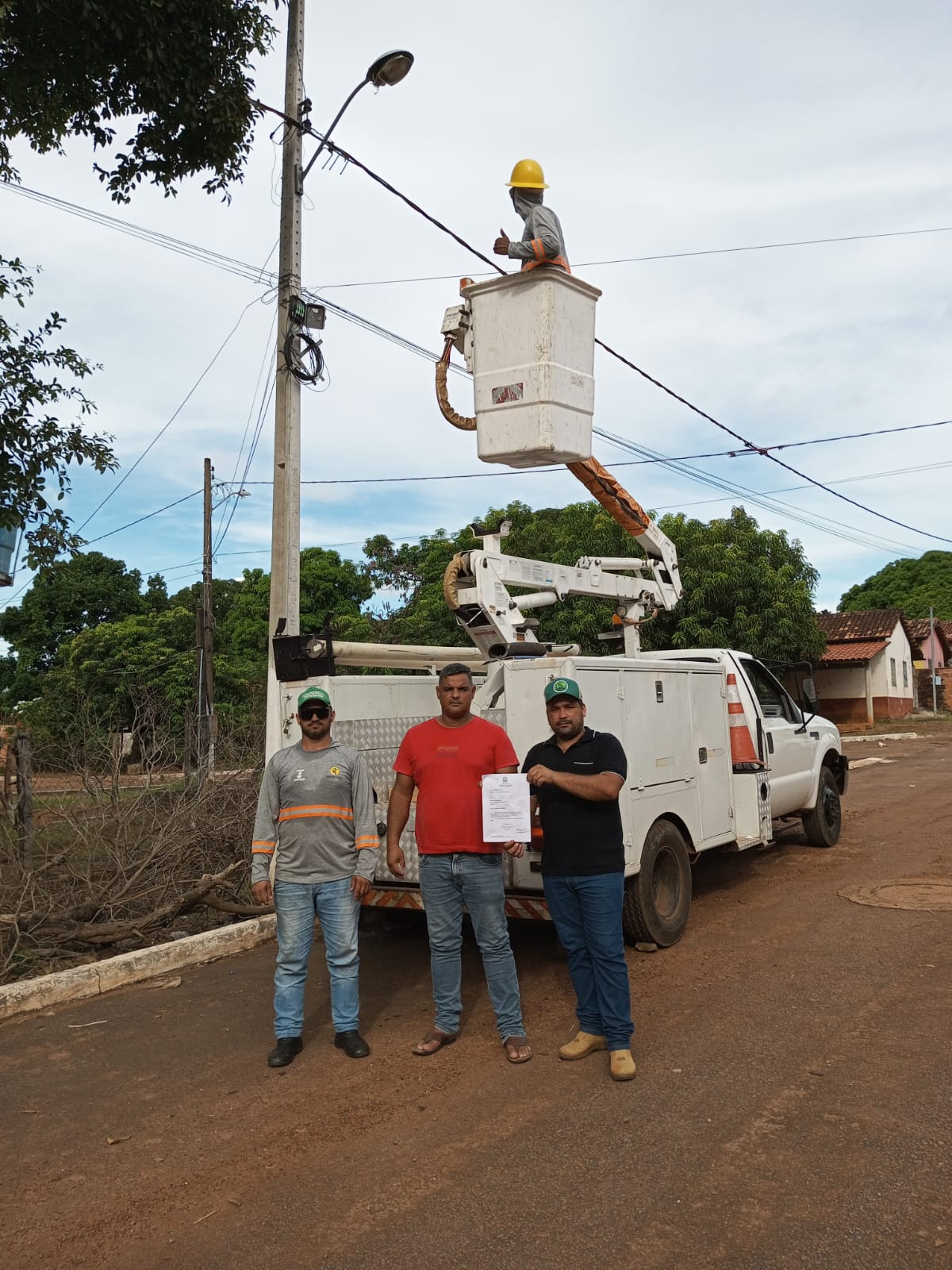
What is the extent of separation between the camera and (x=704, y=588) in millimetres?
22312

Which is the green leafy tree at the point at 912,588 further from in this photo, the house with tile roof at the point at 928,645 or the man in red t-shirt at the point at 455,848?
the man in red t-shirt at the point at 455,848

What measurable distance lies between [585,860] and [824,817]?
6411 millimetres

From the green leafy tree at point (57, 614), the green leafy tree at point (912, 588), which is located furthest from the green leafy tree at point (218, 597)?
the green leafy tree at point (912, 588)

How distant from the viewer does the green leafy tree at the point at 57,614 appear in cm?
3180

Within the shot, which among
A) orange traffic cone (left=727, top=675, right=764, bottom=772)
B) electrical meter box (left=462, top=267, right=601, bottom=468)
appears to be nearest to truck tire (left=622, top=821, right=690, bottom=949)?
orange traffic cone (left=727, top=675, right=764, bottom=772)

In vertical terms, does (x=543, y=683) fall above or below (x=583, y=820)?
above

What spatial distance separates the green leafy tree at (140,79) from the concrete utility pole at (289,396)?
2.29m

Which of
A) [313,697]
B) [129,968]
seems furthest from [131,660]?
[313,697]

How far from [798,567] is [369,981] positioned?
20115 mm

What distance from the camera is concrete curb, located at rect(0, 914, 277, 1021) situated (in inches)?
235

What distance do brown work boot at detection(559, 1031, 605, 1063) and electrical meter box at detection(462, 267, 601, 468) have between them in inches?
146

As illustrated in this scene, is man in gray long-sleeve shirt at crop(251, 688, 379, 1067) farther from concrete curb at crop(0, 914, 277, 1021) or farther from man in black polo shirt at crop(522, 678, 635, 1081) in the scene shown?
concrete curb at crop(0, 914, 277, 1021)

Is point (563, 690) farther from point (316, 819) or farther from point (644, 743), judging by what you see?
point (644, 743)

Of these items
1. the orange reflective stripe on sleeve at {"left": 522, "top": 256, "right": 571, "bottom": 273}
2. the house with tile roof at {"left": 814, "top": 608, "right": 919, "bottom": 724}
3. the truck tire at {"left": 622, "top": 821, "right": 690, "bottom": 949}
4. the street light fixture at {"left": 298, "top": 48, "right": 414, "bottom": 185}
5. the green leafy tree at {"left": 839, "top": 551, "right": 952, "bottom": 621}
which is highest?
the green leafy tree at {"left": 839, "top": 551, "right": 952, "bottom": 621}
